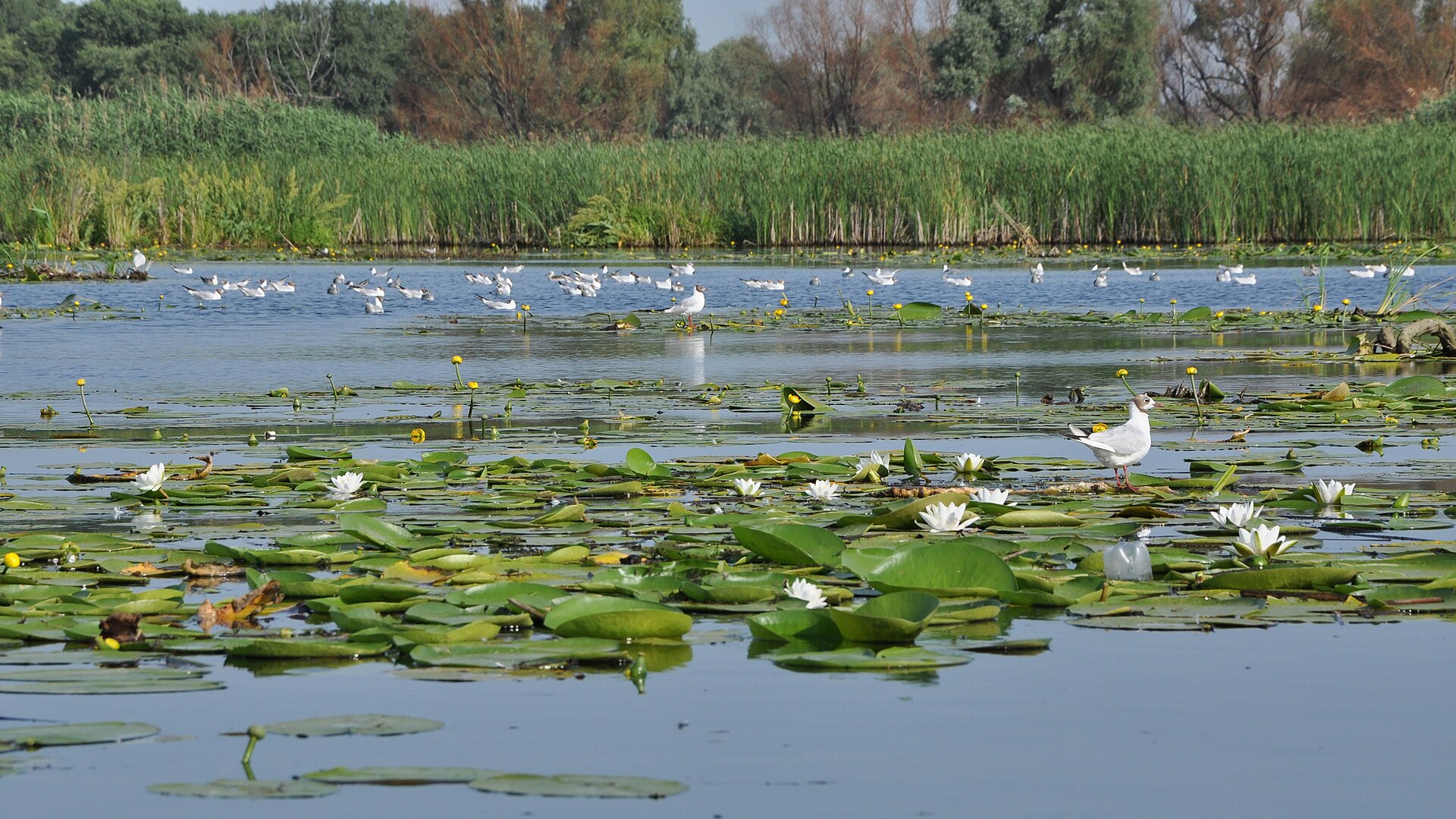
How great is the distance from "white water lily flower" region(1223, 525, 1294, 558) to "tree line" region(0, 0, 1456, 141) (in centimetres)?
4835

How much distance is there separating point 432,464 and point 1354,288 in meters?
13.7

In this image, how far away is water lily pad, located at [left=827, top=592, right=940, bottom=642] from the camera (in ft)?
10.4

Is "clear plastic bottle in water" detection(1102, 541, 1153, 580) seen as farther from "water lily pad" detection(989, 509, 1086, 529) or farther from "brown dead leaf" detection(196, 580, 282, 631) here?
"brown dead leaf" detection(196, 580, 282, 631)

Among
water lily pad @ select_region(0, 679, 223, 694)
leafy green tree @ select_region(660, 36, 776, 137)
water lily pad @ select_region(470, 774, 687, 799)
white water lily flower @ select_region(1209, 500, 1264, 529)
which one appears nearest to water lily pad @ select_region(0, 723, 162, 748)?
water lily pad @ select_region(0, 679, 223, 694)

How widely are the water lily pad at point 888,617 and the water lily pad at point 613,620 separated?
31 centimetres

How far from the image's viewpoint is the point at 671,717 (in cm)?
278

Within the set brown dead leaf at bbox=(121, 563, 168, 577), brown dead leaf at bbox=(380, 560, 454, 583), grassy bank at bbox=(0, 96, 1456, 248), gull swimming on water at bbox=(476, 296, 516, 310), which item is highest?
grassy bank at bbox=(0, 96, 1456, 248)

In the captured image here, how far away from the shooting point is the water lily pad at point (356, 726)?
262 cm

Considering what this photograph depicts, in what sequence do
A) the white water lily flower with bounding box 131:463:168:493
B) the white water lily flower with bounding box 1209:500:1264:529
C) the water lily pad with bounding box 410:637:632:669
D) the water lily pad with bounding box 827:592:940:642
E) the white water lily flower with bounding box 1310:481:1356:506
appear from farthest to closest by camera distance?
the white water lily flower with bounding box 131:463:168:493, the white water lily flower with bounding box 1310:481:1356:506, the white water lily flower with bounding box 1209:500:1264:529, the water lily pad with bounding box 827:592:940:642, the water lily pad with bounding box 410:637:632:669

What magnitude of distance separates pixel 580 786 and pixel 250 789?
46cm

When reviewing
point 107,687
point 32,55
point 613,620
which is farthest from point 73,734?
point 32,55

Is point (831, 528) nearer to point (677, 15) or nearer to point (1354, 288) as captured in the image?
point (1354, 288)

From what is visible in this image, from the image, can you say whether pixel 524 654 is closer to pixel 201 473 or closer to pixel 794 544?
pixel 794 544

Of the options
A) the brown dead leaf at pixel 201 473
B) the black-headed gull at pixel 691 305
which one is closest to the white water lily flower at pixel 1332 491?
the brown dead leaf at pixel 201 473
